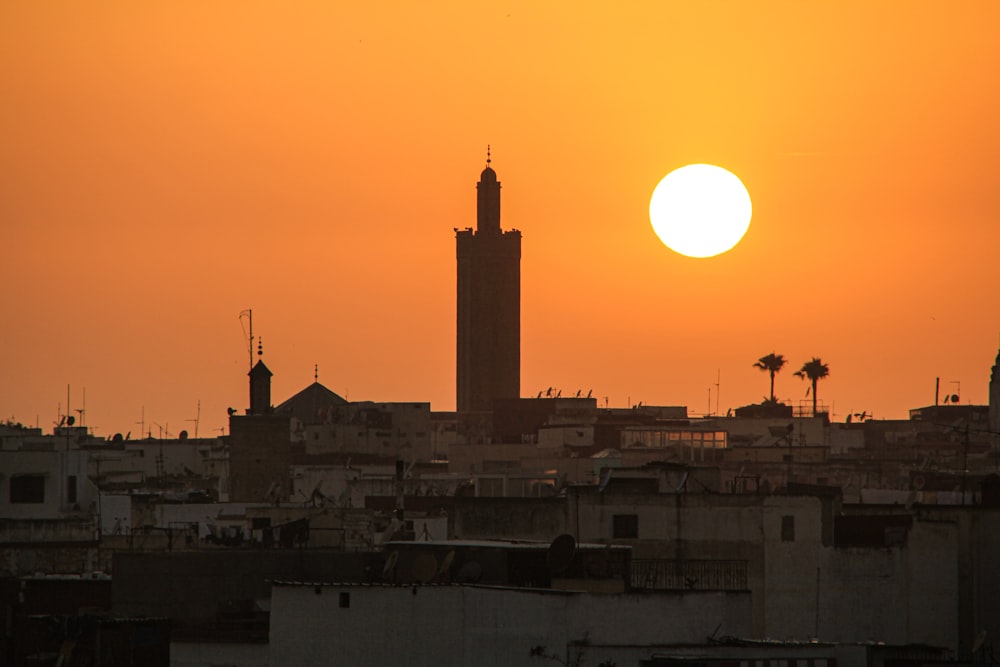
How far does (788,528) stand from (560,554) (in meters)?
14.2

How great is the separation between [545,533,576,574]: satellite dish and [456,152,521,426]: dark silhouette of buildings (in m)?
147

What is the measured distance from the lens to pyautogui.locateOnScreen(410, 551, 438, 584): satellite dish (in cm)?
3550

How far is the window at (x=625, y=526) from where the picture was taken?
160 feet

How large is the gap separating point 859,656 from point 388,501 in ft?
171

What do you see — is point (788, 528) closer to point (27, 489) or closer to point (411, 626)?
point (411, 626)

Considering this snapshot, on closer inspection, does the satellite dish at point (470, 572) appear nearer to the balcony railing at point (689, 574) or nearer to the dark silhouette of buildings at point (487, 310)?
the balcony railing at point (689, 574)

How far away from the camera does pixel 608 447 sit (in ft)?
367

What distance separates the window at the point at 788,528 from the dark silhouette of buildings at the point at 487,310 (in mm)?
134011

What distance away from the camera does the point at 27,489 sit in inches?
2739

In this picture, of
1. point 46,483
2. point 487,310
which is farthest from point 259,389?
point 487,310

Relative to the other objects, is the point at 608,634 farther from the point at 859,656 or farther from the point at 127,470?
the point at 127,470

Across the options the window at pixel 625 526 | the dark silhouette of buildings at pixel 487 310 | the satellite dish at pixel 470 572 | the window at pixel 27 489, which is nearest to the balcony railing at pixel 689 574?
the window at pixel 625 526

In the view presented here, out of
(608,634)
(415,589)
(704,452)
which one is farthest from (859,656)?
(704,452)

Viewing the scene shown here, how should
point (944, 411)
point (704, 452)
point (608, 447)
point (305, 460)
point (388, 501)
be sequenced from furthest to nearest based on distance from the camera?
1. point (944, 411)
2. point (305, 460)
3. point (608, 447)
4. point (704, 452)
5. point (388, 501)
